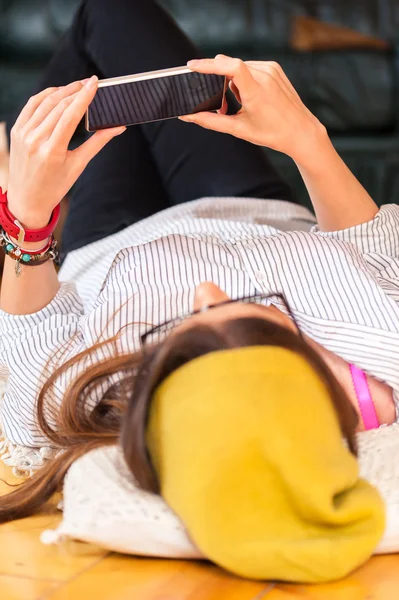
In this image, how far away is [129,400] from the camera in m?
0.70

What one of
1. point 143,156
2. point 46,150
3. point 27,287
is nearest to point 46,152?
point 46,150

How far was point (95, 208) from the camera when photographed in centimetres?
138

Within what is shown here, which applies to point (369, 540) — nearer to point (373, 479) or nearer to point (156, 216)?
point (373, 479)

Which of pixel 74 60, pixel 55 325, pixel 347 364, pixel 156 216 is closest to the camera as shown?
pixel 347 364

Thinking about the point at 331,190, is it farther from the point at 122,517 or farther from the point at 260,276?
the point at 122,517

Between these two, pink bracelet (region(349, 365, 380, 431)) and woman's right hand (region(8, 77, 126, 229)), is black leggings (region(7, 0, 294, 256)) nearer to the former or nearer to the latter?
woman's right hand (region(8, 77, 126, 229))

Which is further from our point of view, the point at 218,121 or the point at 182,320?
the point at 218,121

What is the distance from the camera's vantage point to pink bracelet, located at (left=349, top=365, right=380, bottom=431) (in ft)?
2.80

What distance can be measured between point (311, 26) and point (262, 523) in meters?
2.00

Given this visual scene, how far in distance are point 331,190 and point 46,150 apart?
397mm

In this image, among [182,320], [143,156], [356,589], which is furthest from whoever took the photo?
[143,156]

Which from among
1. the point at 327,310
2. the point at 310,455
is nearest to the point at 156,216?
the point at 327,310

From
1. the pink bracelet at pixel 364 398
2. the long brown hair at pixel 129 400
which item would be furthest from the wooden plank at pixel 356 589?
the pink bracelet at pixel 364 398

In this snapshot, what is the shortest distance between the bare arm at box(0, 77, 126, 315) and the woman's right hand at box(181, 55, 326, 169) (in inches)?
5.5
